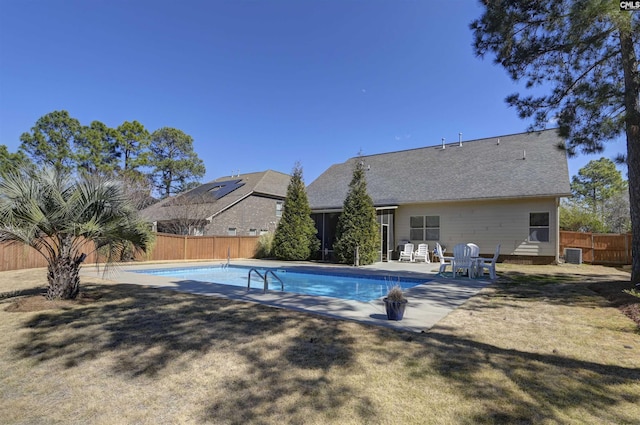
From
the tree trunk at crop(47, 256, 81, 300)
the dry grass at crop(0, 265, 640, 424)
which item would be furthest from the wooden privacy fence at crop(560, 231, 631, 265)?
the tree trunk at crop(47, 256, 81, 300)

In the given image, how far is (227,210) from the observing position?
2339 cm

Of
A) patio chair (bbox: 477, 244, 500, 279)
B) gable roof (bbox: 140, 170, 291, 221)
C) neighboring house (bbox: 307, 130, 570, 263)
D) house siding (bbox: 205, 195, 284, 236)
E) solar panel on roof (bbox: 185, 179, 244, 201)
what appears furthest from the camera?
solar panel on roof (bbox: 185, 179, 244, 201)

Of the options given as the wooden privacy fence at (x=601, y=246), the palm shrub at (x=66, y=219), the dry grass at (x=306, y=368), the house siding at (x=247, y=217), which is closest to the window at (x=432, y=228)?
the wooden privacy fence at (x=601, y=246)

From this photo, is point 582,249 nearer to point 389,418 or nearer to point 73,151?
point 389,418

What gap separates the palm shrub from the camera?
5.62 m

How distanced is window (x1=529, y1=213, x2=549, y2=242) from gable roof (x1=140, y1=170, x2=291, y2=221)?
17807 mm

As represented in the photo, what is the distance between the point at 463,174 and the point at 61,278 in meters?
16.4

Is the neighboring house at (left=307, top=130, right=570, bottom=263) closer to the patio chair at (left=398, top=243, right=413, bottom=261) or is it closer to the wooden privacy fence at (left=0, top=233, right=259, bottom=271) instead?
the patio chair at (left=398, top=243, right=413, bottom=261)

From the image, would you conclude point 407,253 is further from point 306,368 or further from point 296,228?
point 306,368

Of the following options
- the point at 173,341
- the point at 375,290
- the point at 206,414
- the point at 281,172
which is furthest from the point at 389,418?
the point at 281,172

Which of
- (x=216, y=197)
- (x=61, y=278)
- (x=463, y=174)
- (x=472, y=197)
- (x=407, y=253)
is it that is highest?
(x=463, y=174)

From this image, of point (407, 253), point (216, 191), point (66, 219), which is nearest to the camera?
point (66, 219)

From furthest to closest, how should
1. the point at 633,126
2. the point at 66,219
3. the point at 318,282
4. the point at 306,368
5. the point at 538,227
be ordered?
the point at 538,227
the point at 318,282
the point at 633,126
the point at 66,219
the point at 306,368

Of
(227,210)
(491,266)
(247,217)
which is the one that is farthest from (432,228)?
(227,210)
